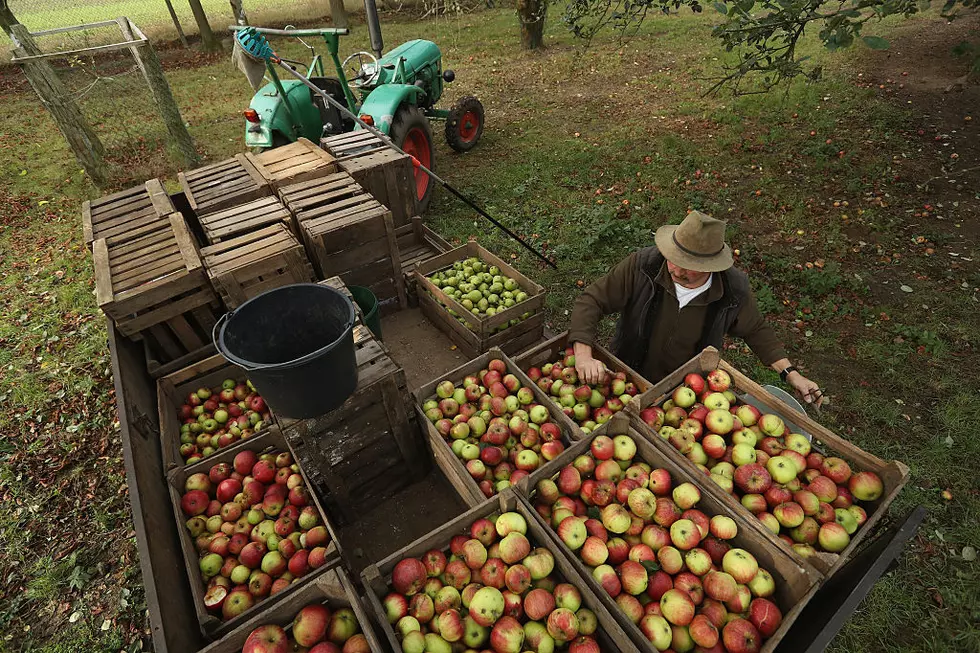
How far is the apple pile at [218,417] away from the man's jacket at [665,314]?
9.45ft

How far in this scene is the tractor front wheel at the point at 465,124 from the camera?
9.55m

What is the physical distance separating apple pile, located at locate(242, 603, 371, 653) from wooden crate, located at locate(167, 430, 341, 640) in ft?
0.50

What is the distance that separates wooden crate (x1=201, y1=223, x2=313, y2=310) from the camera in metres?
4.18

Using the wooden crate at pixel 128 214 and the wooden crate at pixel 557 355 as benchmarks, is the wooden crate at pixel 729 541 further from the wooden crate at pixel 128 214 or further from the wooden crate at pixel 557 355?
the wooden crate at pixel 128 214

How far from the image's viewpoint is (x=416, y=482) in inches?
167

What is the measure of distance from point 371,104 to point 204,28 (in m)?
17.8

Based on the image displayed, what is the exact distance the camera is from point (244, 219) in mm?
4902

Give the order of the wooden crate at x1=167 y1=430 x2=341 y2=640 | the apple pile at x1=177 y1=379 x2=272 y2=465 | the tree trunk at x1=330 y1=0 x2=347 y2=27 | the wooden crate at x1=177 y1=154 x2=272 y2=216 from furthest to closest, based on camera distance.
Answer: the tree trunk at x1=330 y1=0 x2=347 y2=27 < the wooden crate at x1=177 y1=154 x2=272 y2=216 < the apple pile at x1=177 y1=379 x2=272 y2=465 < the wooden crate at x1=167 y1=430 x2=341 y2=640

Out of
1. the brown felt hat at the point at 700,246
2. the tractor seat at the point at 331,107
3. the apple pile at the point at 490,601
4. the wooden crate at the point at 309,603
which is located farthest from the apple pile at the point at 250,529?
the tractor seat at the point at 331,107

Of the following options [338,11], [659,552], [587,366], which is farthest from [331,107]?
[338,11]

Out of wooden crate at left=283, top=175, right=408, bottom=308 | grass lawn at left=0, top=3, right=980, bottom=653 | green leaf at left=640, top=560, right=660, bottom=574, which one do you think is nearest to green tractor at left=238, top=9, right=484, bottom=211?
grass lawn at left=0, top=3, right=980, bottom=653

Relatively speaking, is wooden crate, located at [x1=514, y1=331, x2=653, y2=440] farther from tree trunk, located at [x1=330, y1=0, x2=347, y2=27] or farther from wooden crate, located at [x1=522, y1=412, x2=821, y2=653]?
tree trunk, located at [x1=330, y1=0, x2=347, y2=27]

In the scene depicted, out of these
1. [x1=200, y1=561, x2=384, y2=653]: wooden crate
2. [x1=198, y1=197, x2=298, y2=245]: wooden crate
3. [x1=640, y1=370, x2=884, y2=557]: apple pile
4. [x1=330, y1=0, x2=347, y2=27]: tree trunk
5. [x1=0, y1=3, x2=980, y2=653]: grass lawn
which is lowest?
[x1=0, y1=3, x2=980, y2=653]: grass lawn

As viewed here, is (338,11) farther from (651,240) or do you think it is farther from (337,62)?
(651,240)
